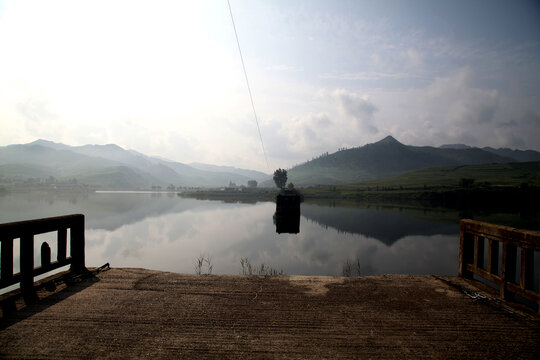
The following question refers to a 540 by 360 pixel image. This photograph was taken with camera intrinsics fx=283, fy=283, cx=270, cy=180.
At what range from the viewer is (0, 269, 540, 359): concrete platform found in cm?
359

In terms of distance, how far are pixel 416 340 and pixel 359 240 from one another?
33530 millimetres

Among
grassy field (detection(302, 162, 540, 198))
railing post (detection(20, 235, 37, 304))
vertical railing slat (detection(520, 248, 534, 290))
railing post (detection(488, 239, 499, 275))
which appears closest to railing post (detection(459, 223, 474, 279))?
railing post (detection(488, 239, 499, 275))

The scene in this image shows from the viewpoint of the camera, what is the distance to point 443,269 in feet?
71.3

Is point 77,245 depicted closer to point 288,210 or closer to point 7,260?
point 7,260

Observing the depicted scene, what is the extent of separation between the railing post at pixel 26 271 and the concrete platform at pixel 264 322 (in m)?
0.22

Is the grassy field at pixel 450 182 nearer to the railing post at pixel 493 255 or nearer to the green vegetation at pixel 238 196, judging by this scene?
the green vegetation at pixel 238 196

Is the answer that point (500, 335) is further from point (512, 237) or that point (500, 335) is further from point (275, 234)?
point (275, 234)

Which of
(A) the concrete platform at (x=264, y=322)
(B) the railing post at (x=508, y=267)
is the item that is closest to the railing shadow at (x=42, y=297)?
(A) the concrete platform at (x=264, y=322)

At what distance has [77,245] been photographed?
6.77 metres

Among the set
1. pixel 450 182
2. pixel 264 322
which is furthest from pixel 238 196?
pixel 264 322

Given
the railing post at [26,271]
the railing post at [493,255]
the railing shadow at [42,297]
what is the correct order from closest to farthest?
the railing shadow at [42,297], the railing post at [26,271], the railing post at [493,255]

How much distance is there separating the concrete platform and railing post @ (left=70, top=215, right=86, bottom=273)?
93 cm

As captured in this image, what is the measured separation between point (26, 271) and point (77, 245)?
5.35 ft

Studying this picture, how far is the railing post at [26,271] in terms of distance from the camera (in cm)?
505
